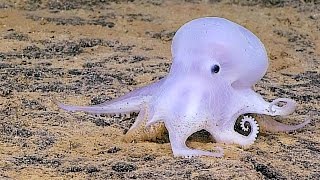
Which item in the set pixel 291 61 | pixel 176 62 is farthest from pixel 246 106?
pixel 291 61

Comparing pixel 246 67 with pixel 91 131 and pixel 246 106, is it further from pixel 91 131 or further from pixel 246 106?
pixel 91 131

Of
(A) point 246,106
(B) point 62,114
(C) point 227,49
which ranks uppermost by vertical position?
(C) point 227,49

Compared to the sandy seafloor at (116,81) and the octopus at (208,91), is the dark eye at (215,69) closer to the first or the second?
the octopus at (208,91)

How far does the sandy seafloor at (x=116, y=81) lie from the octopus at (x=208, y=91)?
0.08 m

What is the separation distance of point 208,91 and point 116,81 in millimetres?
1011

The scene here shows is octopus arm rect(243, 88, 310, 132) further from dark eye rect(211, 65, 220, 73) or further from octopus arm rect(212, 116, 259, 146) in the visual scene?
dark eye rect(211, 65, 220, 73)

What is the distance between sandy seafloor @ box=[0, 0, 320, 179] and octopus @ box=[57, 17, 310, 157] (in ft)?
0.27

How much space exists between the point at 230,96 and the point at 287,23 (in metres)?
2.49

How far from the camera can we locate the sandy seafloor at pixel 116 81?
2371mm

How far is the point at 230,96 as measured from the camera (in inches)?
102

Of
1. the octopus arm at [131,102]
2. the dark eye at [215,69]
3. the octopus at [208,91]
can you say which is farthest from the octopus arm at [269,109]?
the octopus arm at [131,102]

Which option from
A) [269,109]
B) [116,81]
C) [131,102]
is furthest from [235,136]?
[116,81]

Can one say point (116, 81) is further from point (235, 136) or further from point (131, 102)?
point (235, 136)

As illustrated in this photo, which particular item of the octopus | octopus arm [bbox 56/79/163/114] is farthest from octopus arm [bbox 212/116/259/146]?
octopus arm [bbox 56/79/163/114]
